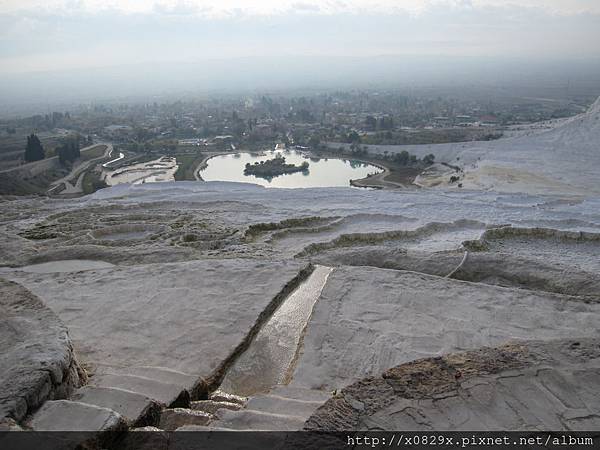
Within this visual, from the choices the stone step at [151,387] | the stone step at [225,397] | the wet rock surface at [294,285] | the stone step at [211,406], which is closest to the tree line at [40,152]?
the wet rock surface at [294,285]

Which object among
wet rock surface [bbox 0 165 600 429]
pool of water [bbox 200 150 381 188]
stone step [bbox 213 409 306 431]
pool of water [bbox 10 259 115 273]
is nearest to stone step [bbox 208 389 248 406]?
wet rock surface [bbox 0 165 600 429]

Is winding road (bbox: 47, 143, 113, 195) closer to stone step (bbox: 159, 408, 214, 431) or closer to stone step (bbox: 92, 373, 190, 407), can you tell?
stone step (bbox: 92, 373, 190, 407)

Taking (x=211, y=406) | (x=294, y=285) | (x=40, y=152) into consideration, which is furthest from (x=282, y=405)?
(x=40, y=152)

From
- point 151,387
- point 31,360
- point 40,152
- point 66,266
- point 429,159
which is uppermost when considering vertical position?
point 40,152

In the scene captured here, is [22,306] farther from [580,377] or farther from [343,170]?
[343,170]

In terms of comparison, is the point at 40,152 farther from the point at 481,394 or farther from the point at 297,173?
the point at 481,394

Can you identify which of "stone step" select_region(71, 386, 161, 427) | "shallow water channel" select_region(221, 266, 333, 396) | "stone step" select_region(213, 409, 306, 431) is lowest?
"shallow water channel" select_region(221, 266, 333, 396)

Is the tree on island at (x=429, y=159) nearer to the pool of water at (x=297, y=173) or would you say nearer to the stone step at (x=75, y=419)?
the pool of water at (x=297, y=173)
